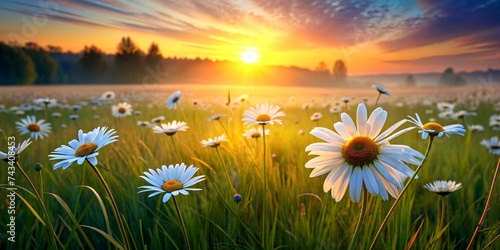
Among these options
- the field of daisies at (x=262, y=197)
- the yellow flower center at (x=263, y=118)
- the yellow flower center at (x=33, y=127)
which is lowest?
the field of daisies at (x=262, y=197)

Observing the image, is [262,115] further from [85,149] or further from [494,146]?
[494,146]

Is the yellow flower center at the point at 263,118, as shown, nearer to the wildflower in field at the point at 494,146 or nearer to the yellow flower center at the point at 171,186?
the yellow flower center at the point at 171,186

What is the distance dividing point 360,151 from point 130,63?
5059cm

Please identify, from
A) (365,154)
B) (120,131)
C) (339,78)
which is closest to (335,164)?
(365,154)

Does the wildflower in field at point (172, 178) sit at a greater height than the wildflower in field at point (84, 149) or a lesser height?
lesser

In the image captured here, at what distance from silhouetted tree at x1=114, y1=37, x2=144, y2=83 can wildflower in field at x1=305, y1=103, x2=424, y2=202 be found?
4608 centimetres

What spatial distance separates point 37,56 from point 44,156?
2189 inches

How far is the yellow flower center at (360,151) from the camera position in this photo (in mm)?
1032

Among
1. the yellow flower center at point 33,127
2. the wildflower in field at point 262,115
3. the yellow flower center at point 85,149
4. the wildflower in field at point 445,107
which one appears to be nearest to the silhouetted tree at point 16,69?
the yellow flower center at point 33,127

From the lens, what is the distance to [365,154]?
3.39 ft

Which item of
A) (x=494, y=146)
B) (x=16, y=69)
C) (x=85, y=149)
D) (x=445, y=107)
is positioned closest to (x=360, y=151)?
(x=85, y=149)

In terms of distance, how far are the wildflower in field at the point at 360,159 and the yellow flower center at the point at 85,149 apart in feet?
2.19

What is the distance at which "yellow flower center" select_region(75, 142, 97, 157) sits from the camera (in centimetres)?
114

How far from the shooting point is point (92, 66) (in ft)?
188
